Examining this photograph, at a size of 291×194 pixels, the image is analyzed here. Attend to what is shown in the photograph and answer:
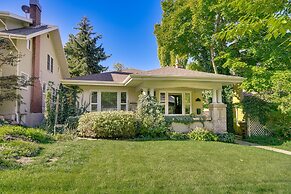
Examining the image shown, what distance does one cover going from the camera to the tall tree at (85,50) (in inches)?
1090

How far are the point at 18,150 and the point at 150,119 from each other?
20.5 ft

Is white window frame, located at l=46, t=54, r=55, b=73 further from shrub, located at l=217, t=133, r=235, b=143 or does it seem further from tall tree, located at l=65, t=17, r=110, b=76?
shrub, located at l=217, t=133, r=235, b=143

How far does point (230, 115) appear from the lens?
633 inches

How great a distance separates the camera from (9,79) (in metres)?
11.7

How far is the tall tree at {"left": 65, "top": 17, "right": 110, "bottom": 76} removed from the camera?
90.8ft

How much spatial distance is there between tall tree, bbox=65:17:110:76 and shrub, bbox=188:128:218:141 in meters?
18.4

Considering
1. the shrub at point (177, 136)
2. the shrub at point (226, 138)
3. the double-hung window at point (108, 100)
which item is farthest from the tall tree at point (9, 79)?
the shrub at point (226, 138)

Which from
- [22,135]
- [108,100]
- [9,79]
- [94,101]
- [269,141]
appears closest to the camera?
[22,135]

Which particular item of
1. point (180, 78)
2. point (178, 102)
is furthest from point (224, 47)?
point (180, 78)

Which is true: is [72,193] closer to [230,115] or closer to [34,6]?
[230,115]

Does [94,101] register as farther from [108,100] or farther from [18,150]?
[18,150]

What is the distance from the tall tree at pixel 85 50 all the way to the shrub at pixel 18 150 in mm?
20538

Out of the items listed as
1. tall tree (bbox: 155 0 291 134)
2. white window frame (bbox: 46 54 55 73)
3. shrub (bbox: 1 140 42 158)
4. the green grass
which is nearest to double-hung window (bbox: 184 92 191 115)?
tall tree (bbox: 155 0 291 134)

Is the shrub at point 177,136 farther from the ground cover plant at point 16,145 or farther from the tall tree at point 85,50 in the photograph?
the tall tree at point 85,50
